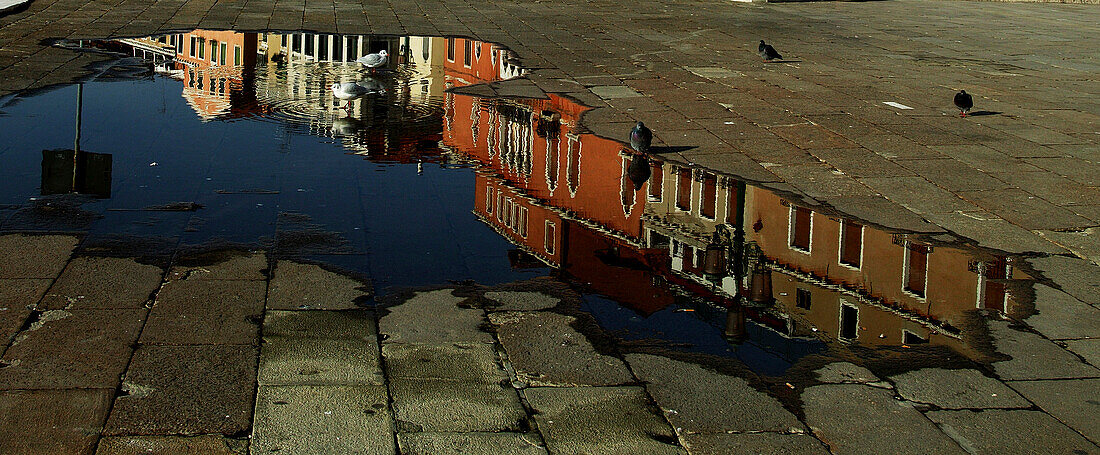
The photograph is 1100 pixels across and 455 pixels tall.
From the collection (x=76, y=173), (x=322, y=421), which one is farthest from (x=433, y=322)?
(x=76, y=173)

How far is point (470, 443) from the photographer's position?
454cm

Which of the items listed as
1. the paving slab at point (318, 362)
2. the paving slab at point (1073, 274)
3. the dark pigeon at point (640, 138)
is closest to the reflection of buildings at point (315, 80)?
the dark pigeon at point (640, 138)

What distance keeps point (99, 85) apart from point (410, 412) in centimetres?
947

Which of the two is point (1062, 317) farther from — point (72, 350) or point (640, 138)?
point (72, 350)

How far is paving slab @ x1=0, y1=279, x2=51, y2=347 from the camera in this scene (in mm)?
5547

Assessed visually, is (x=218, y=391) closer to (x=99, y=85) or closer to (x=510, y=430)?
(x=510, y=430)

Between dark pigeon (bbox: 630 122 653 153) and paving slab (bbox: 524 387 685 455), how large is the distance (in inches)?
186

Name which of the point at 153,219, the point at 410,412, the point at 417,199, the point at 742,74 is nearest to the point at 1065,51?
the point at 742,74

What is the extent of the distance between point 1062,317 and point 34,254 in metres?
5.73

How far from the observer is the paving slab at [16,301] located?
218 inches

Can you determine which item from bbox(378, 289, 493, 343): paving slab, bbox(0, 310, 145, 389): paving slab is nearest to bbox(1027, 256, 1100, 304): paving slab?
bbox(378, 289, 493, 343): paving slab

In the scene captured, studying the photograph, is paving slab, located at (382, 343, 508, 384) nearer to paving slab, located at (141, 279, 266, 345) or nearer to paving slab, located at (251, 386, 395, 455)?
paving slab, located at (251, 386, 395, 455)

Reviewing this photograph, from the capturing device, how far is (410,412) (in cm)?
480

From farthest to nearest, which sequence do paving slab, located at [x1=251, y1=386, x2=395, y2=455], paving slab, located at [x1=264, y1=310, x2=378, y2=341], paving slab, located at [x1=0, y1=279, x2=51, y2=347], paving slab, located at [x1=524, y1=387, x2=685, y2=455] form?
paving slab, located at [x1=264, y1=310, x2=378, y2=341] → paving slab, located at [x1=0, y1=279, x2=51, y2=347] → paving slab, located at [x1=524, y1=387, x2=685, y2=455] → paving slab, located at [x1=251, y1=386, x2=395, y2=455]
